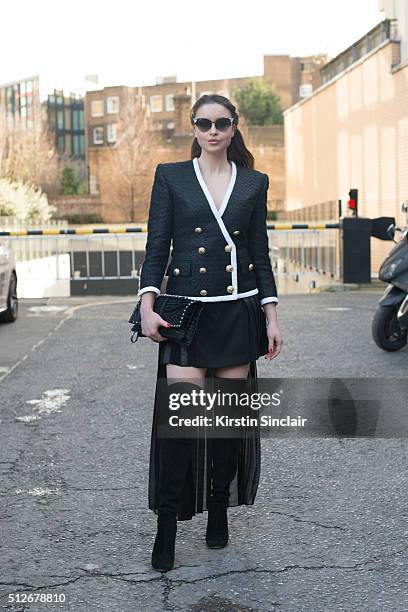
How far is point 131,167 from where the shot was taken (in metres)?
68.6

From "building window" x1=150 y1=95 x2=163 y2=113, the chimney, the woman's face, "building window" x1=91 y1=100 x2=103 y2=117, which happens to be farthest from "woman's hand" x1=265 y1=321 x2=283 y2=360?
"building window" x1=91 y1=100 x2=103 y2=117

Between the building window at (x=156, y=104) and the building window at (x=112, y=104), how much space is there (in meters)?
3.46

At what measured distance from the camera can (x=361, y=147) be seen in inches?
1157

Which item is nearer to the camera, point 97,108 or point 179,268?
point 179,268

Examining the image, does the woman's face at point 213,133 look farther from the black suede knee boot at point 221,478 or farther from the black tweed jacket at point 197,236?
the black suede knee boot at point 221,478

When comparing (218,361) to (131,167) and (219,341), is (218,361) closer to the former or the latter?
(219,341)

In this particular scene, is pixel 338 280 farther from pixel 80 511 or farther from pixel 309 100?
pixel 309 100

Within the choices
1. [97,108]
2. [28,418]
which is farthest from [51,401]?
[97,108]

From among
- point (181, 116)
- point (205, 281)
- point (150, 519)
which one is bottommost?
point (150, 519)

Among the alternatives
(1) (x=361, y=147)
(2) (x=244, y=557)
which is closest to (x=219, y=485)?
(2) (x=244, y=557)

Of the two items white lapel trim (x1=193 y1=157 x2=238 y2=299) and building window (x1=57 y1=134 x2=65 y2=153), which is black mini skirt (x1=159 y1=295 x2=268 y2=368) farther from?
building window (x1=57 y1=134 x2=65 y2=153)

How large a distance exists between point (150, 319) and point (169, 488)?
66 centimetres

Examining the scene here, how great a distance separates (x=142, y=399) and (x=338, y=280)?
12.0 m

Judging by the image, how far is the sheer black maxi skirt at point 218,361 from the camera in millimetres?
4039
